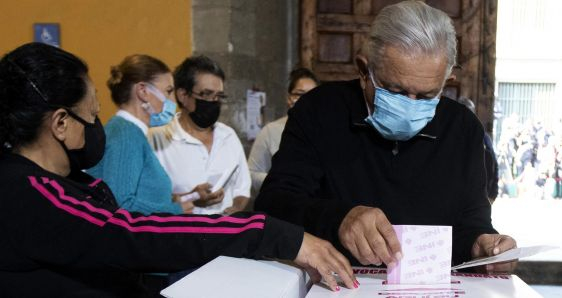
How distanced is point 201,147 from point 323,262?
86.1 inches

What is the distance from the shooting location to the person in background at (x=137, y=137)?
2625 millimetres

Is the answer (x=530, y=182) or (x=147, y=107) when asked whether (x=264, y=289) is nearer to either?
(x=147, y=107)

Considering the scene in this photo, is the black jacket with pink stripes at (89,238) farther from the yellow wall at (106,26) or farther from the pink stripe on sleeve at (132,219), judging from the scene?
the yellow wall at (106,26)

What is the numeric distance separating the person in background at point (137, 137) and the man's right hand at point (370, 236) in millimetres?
1454

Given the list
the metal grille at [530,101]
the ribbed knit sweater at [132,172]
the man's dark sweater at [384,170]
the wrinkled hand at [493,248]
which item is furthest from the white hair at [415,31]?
the metal grille at [530,101]

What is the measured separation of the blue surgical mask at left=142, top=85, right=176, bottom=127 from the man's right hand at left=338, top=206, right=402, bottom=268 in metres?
1.89

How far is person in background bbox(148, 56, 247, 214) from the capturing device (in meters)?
3.34

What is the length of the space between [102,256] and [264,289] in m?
0.41

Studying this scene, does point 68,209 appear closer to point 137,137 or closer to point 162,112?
point 137,137

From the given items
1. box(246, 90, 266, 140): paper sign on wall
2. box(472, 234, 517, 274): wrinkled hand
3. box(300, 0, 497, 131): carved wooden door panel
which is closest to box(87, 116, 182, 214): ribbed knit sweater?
box(472, 234, 517, 274): wrinkled hand

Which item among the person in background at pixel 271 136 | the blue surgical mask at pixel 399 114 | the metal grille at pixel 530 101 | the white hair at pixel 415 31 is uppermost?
the white hair at pixel 415 31

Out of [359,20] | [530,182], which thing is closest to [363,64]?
[359,20]

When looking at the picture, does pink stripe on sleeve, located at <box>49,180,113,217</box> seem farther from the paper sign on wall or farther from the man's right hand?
the paper sign on wall

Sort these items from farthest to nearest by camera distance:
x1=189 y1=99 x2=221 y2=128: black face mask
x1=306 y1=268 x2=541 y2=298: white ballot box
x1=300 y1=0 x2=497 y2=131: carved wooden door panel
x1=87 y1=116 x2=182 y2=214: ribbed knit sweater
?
1. x1=300 y1=0 x2=497 y2=131: carved wooden door panel
2. x1=189 y1=99 x2=221 y2=128: black face mask
3. x1=87 y1=116 x2=182 y2=214: ribbed knit sweater
4. x1=306 y1=268 x2=541 y2=298: white ballot box
